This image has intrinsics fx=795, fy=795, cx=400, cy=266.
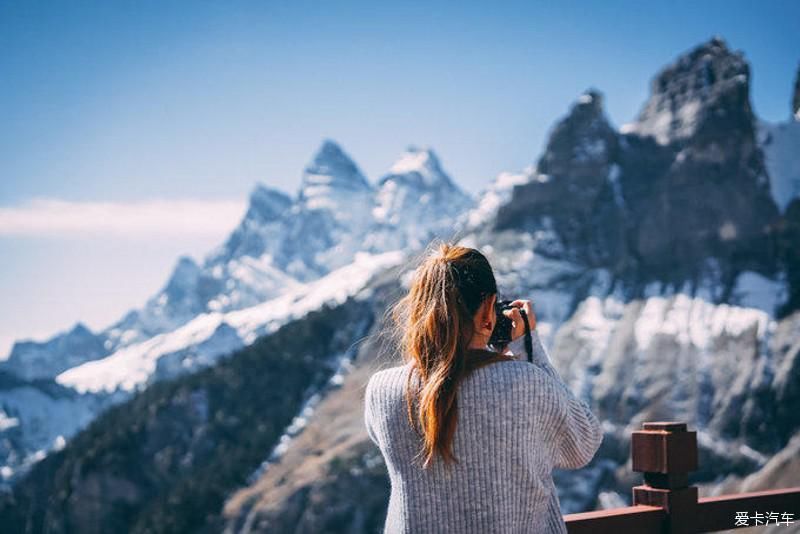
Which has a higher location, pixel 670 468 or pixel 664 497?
pixel 670 468

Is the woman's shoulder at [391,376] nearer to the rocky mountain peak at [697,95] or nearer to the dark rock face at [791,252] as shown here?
the dark rock face at [791,252]

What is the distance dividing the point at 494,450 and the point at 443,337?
445 mm

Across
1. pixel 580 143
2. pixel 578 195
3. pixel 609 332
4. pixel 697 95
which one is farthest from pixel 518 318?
pixel 580 143

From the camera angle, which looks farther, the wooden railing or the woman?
the wooden railing

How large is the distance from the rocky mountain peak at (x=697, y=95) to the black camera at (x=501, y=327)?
98970 millimetres

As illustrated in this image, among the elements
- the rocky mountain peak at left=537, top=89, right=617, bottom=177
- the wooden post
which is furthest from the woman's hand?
the rocky mountain peak at left=537, top=89, right=617, bottom=177

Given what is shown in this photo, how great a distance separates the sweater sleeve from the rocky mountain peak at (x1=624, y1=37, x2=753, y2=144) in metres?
99.1

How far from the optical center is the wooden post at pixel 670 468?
4.05 m

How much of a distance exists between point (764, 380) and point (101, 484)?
67270 mm

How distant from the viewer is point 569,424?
2.91 meters

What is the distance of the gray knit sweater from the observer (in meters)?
2.83

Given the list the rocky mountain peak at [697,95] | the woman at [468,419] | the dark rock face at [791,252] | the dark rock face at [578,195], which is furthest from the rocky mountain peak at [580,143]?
the woman at [468,419]

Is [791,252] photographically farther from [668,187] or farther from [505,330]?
[505,330]

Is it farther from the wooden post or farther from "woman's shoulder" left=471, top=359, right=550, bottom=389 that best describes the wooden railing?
"woman's shoulder" left=471, top=359, right=550, bottom=389
